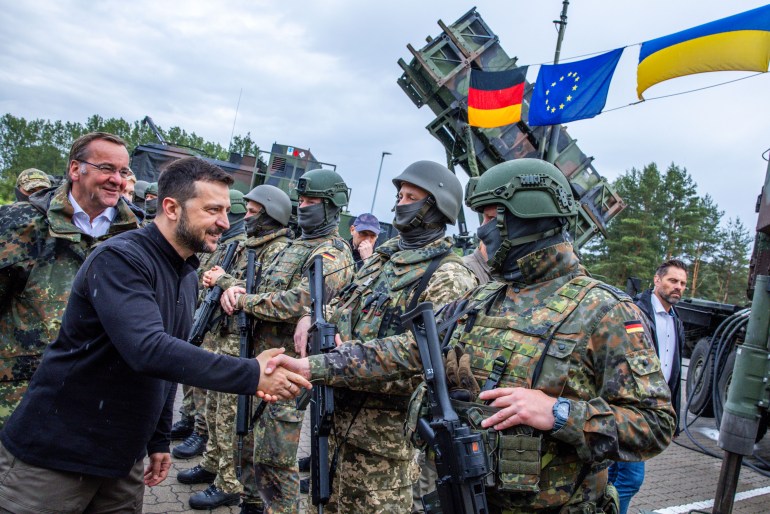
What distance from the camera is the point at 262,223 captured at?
17.8 ft

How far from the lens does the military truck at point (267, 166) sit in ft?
45.6

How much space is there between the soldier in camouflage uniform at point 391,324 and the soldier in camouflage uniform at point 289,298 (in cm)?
54

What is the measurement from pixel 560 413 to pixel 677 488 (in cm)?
513

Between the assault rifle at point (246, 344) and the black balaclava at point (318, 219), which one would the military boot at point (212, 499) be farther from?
the black balaclava at point (318, 219)

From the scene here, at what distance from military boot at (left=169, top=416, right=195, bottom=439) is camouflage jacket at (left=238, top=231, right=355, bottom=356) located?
88.5 inches

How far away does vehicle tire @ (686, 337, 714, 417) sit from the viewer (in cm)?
800

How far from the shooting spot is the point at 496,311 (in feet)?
7.90

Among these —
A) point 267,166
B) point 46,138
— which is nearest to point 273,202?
point 267,166

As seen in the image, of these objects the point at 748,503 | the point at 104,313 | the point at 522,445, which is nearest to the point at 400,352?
the point at 522,445

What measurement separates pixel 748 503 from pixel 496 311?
5285 millimetres

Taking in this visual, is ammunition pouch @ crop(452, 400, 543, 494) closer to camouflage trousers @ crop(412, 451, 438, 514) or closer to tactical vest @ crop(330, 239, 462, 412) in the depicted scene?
tactical vest @ crop(330, 239, 462, 412)

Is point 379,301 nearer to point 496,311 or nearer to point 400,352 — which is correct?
point 400,352

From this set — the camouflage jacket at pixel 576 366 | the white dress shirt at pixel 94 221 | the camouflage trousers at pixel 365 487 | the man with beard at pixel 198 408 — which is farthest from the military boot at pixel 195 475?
the camouflage jacket at pixel 576 366

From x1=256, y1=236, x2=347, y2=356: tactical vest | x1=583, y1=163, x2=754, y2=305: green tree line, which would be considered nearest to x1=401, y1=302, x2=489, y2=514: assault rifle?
x1=256, y1=236, x2=347, y2=356: tactical vest
